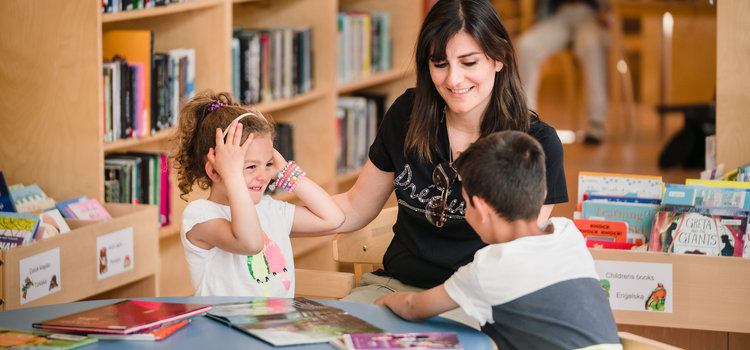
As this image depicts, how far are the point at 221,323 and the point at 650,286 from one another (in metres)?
1.17

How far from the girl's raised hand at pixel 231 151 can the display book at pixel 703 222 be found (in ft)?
3.59

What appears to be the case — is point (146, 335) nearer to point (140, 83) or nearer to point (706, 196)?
point (706, 196)

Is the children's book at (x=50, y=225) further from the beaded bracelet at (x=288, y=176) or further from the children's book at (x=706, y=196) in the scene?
the children's book at (x=706, y=196)

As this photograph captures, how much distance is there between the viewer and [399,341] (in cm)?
149

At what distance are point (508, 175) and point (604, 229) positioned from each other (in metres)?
0.92

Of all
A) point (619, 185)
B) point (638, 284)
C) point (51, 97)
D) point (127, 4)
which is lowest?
point (638, 284)

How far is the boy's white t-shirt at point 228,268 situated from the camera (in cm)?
198

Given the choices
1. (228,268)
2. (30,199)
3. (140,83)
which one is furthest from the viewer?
(140,83)

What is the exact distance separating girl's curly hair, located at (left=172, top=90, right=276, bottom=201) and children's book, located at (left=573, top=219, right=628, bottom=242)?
34.7 inches

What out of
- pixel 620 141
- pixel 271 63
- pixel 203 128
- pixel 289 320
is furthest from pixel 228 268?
pixel 620 141

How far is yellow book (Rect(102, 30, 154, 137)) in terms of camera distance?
9.70 feet

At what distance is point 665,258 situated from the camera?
Answer: 90.0 inches

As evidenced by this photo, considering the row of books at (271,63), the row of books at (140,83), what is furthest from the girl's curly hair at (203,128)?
the row of books at (271,63)

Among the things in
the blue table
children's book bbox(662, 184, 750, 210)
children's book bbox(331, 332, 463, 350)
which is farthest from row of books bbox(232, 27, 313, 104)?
children's book bbox(331, 332, 463, 350)
